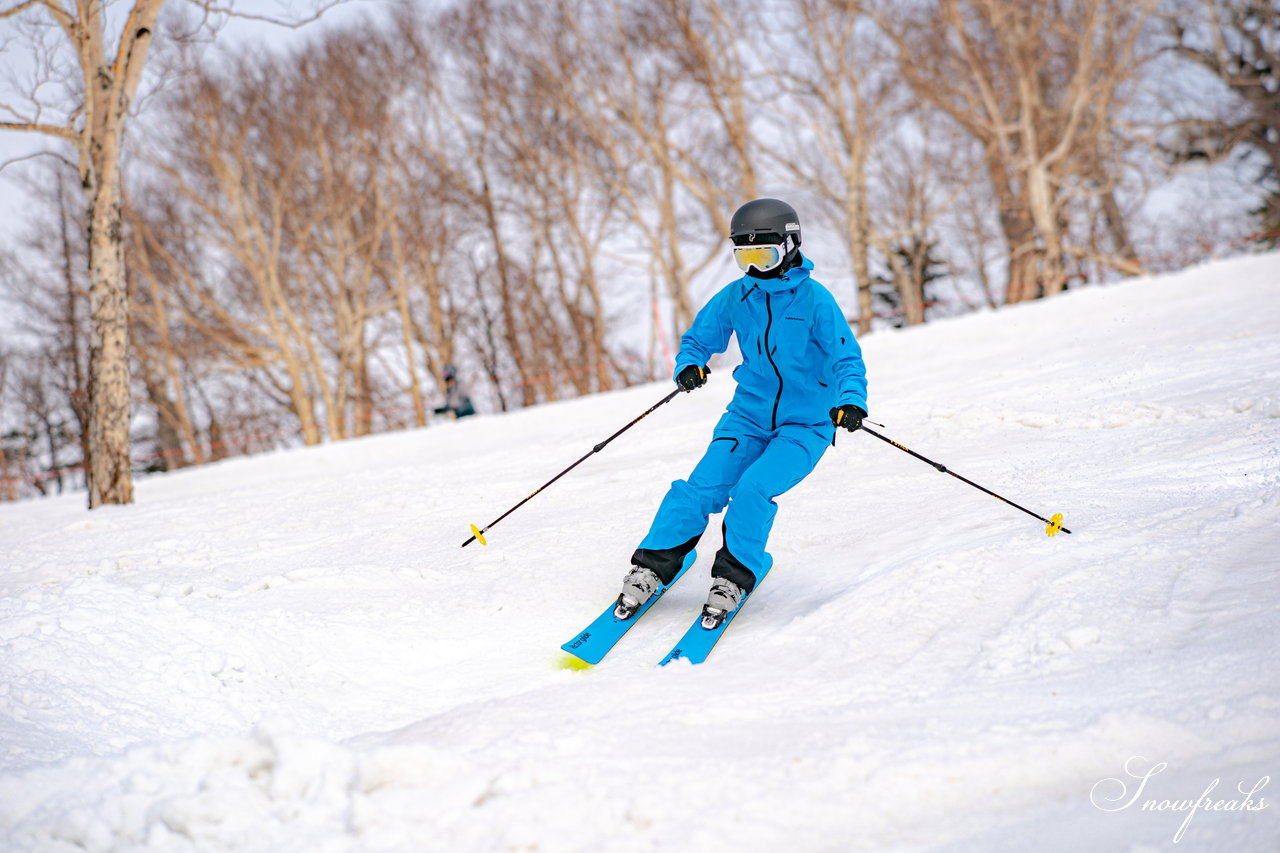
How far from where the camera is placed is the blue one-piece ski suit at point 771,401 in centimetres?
364

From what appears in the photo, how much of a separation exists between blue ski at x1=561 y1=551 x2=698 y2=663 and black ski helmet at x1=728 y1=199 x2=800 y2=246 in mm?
1570

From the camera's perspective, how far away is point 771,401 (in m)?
3.80

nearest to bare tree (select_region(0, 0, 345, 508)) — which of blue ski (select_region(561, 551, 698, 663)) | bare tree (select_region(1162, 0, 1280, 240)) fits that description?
blue ski (select_region(561, 551, 698, 663))

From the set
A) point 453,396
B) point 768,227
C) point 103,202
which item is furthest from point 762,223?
point 453,396

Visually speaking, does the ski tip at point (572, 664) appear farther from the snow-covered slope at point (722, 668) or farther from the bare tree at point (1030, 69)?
the bare tree at point (1030, 69)

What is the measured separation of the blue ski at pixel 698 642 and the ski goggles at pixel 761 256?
1.34 metres

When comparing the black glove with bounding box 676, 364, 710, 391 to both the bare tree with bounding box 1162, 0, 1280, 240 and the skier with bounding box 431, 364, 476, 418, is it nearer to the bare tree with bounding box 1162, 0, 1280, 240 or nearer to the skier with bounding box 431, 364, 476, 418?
the skier with bounding box 431, 364, 476, 418

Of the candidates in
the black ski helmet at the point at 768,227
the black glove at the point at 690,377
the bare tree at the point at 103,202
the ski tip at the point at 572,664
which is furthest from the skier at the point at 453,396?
the ski tip at the point at 572,664

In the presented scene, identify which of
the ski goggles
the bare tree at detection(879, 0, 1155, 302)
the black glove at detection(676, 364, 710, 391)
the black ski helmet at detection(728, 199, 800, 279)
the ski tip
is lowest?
the ski tip

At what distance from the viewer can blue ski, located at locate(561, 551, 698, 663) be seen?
3340 millimetres

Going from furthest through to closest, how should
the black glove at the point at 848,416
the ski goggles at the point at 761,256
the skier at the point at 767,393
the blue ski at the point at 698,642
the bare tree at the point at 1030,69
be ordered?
1. the bare tree at the point at 1030,69
2. the ski goggles at the point at 761,256
3. the skier at the point at 767,393
4. the black glove at the point at 848,416
5. the blue ski at the point at 698,642

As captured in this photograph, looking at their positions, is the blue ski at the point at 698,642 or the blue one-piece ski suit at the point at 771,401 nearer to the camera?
the blue ski at the point at 698,642

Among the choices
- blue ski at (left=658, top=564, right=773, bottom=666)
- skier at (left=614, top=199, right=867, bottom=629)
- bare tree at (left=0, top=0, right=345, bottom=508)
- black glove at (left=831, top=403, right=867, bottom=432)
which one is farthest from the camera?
bare tree at (left=0, top=0, right=345, bottom=508)

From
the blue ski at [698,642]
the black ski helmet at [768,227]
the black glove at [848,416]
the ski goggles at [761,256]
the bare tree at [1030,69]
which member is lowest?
the blue ski at [698,642]
